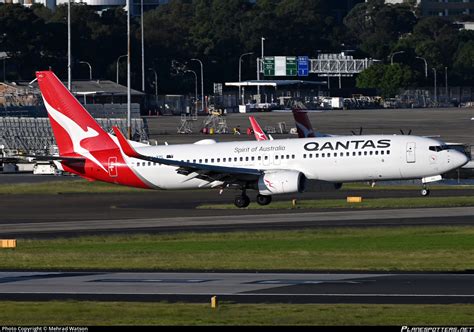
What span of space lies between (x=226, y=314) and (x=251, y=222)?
25.4 meters

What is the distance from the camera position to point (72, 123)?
63062mm

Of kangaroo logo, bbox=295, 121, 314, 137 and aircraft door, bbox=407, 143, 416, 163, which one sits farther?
kangaroo logo, bbox=295, 121, 314, 137

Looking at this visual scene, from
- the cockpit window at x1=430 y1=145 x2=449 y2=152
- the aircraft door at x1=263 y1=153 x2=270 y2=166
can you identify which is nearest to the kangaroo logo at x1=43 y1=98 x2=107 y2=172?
the aircraft door at x1=263 y1=153 x2=270 y2=166

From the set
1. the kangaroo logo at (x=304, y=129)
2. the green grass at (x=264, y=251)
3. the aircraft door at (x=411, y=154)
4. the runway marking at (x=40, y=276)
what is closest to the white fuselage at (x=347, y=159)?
the aircraft door at (x=411, y=154)

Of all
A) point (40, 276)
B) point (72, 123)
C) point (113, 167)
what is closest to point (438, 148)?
point (113, 167)

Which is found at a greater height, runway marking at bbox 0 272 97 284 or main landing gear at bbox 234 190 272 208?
main landing gear at bbox 234 190 272 208

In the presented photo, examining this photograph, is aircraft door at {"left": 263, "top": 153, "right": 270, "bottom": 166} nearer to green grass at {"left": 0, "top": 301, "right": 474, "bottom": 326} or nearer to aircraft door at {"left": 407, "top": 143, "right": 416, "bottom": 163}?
aircraft door at {"left": 407, "top": 143, "right": 416, "bottom": 163}

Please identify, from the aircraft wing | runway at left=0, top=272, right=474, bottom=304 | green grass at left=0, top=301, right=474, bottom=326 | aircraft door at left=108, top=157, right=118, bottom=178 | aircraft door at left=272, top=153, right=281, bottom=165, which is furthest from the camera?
aircraft door at left=108, top=157, right=118, bottom=178

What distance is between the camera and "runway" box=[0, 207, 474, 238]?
5331 cm

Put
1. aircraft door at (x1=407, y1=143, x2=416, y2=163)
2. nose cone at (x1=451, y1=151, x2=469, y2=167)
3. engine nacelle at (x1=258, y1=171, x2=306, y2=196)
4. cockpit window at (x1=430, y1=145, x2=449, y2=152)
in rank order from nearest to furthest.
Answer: engine nacelle at (x1=258, y1=171, x2=306, y2=196) → aircraft door at (x1=407, y1=143, x2=416, y2=163) → cockpit window at (x1=430, y1=145, x2=449, y2=152) → nose cone at (x1=451, y1=151, x2=469, y2=167)

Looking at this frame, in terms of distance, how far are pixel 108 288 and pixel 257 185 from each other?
27553 millimetres

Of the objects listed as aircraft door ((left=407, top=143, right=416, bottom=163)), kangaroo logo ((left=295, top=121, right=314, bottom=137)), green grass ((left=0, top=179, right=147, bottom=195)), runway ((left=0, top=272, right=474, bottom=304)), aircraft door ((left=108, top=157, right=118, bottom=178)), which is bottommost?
green grass ((left=0, top=179, right=147, bottom=195))

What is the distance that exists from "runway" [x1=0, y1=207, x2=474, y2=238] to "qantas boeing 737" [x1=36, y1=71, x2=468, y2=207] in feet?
8.36

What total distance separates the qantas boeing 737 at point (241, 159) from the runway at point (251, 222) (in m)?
2.55
